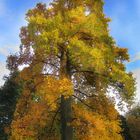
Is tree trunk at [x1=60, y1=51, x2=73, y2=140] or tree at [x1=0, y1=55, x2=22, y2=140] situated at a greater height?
tree at [x1=0, y1=55, x2=22, y2=140]

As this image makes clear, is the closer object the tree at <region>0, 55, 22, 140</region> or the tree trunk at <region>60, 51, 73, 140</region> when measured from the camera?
the tree trunk at <region>60, 51, 73, 140</region>

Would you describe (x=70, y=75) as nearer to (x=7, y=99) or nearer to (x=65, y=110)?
(x=65, y=110)

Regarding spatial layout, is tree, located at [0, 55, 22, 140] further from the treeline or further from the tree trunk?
the tree trunk

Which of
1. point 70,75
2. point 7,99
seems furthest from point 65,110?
point 7,99

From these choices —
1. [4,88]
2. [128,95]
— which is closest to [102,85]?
[128,95]

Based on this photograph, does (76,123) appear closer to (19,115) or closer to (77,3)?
(19,115)

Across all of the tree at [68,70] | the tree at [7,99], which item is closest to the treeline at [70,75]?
the tree at [68,70]

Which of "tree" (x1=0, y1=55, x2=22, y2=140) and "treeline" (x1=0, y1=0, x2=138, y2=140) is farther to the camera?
"tree" (x1=0, y1=55, x2=22, y2=140)

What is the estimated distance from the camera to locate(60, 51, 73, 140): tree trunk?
72.7 ft

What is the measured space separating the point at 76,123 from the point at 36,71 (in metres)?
3.94

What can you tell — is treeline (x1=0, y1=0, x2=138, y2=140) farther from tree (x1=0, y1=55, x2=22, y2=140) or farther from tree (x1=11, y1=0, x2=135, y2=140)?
tree (x1=0, y1=55, x2=22, y2=140)

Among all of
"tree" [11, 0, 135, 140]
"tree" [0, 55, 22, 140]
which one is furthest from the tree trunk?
"tree" [0, 55, 22, 140]

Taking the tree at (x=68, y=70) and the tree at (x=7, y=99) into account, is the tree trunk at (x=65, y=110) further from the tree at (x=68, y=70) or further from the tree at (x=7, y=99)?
the tree at (x=7, y=99)

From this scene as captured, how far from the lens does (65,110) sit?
2253cm
